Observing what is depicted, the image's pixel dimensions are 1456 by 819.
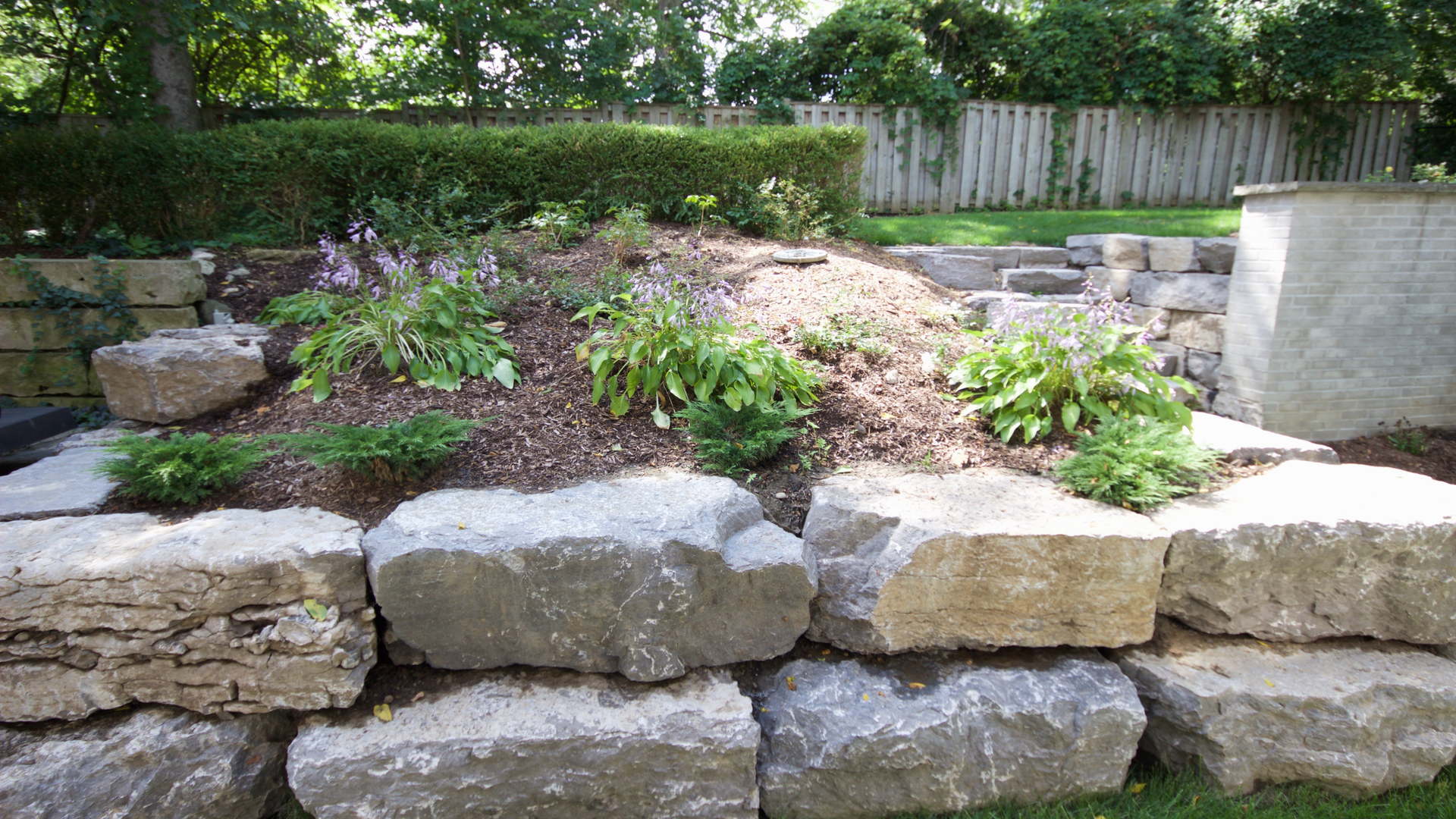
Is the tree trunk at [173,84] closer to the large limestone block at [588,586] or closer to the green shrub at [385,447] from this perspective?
the green shrub at [385,447]

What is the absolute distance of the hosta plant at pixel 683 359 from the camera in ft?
11.3

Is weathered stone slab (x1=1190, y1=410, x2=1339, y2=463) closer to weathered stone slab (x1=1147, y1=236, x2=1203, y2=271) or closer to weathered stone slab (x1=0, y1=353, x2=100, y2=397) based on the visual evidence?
weathered stone slab (x1=1147, y1=236, x2=1203, y2=271)

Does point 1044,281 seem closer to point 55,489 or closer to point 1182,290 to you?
point 1182,290

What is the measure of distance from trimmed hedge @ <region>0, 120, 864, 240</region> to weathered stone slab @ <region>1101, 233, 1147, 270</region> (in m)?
2.13

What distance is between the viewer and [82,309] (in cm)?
431

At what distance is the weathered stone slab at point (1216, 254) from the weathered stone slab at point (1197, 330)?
0.33m

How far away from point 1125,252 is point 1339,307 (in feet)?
4.78

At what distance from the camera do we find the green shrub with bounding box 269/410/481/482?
282 cm

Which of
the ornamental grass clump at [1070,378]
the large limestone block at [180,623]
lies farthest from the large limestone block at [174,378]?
the ornamental grass clump at [1070,378]

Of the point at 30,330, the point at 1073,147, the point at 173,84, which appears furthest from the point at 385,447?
the point at 1073,147

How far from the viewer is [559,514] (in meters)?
2.68

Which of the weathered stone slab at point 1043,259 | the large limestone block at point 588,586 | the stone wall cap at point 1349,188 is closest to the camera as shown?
the large limestone block at point 588,586

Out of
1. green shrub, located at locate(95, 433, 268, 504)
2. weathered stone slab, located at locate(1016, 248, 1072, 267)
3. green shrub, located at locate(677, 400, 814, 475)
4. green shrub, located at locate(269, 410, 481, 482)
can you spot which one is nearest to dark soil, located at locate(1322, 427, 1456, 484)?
weathered stone slab, located at locate(1016, 248, 1072, 267)

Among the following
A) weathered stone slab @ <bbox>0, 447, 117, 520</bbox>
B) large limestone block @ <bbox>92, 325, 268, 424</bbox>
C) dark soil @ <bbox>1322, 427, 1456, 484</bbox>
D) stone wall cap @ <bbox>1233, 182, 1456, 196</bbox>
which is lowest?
dark soil @ <bbox>1322, 427, 1456, 484</bbox>
